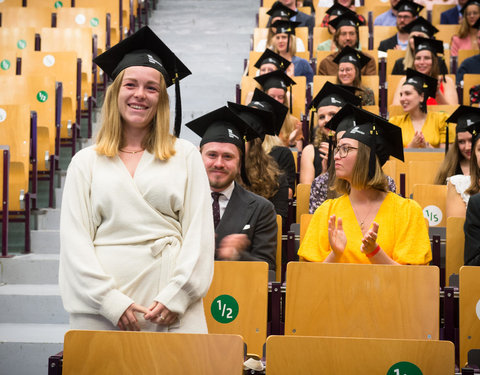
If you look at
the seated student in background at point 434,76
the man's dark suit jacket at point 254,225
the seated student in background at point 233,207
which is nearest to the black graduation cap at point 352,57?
the seated student in background at point 434,76

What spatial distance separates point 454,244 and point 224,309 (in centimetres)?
127

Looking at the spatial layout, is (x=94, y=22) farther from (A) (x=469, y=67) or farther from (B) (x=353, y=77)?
(A) (x=469, y=67)

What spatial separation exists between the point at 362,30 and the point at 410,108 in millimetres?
2431

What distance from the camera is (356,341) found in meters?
2.11

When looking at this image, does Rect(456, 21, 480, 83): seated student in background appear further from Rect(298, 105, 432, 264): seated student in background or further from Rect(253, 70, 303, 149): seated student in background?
Rect(298, 105, 432, 264): seated student in background

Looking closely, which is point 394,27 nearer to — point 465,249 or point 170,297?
point 465,249

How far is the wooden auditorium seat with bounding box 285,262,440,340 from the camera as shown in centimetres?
275

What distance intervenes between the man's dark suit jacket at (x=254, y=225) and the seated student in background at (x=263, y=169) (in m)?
0.60

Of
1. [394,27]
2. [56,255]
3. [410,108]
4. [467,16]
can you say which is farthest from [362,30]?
[56,255]

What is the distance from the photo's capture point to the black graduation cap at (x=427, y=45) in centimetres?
655

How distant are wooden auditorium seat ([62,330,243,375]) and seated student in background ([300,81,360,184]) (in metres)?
2.62

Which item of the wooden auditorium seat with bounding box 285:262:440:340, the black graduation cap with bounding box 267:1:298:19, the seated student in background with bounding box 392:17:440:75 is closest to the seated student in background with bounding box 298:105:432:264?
the wooden auditorium seat with bounding box 285:262:440:340

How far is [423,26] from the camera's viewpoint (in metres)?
7.23

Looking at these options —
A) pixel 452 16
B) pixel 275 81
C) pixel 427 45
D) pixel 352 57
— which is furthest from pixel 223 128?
pixel 452 16
